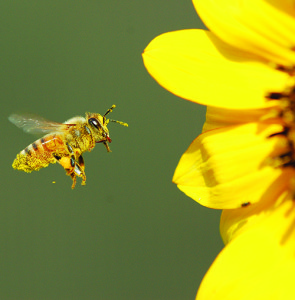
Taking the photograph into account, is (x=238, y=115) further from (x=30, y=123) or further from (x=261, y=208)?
(x=30, y=123)

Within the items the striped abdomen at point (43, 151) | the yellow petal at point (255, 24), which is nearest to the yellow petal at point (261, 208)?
the yellow petal at point (255, 24)

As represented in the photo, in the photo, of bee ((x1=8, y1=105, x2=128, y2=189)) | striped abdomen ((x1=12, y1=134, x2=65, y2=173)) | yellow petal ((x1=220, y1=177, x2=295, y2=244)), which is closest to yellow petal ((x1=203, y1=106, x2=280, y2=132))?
yellow petal ((x1=220, y1=177, x2=295, y2=244))

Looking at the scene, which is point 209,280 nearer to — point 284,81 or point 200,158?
point 200,158

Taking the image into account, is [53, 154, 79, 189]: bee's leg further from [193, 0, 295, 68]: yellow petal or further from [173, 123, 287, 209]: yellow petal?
[193, 0, 295, 68]: yellow petal

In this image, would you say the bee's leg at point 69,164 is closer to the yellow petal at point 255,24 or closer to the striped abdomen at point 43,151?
the striped abdomen at point 43,151

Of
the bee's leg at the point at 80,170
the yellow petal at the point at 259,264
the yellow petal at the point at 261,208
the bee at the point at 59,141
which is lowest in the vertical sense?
the yellow petal at the point at 259,264

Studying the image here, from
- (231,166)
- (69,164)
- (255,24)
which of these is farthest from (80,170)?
(255,24)

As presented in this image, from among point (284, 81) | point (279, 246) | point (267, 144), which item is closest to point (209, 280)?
point (279, 246)

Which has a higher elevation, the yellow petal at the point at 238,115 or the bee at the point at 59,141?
the bee at the point at 59,141
